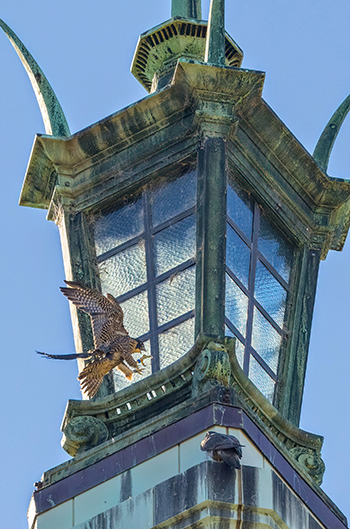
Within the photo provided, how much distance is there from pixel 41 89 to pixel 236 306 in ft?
15.1

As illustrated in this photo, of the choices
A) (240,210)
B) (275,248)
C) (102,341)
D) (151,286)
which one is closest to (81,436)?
(102,341)

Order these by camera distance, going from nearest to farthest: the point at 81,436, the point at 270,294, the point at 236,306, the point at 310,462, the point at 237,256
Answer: the point at 81,436 → the point at 310,462 → the point at 236,306 → the point at 237,256 → the point at 270,294

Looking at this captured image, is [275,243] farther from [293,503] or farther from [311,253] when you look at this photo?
[293,503]

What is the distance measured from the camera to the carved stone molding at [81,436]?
2333 cm

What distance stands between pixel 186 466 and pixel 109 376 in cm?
315

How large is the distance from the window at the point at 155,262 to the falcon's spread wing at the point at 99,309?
0.53m

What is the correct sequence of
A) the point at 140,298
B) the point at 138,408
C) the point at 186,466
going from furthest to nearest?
1. the point at 140,298
2. the point at 138,408
3. the point at 186,466

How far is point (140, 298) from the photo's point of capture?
25.2 metres

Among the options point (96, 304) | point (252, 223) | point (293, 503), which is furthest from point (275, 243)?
point (293, 503)

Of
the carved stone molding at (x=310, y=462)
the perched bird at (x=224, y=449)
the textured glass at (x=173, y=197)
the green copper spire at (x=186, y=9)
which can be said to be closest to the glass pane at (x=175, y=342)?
the textured glass at (x=173, y=197)

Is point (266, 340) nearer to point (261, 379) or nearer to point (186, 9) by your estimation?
point (261, 379)

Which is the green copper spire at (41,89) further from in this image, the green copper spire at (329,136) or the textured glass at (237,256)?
the green copper spire at (329,136)

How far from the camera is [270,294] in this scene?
2564 centimetres

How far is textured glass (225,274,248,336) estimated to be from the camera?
24.5 metres
